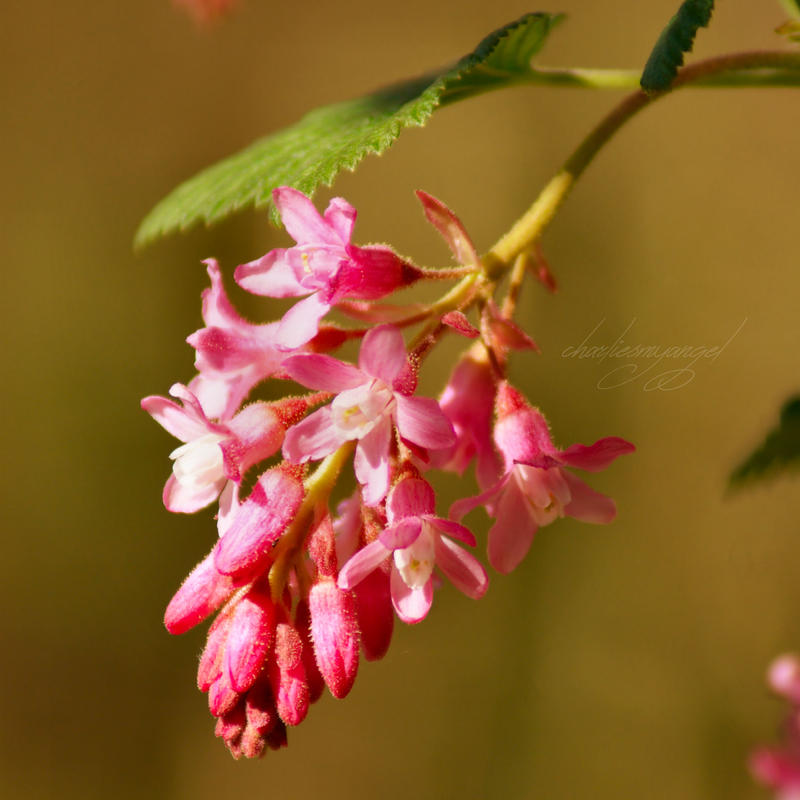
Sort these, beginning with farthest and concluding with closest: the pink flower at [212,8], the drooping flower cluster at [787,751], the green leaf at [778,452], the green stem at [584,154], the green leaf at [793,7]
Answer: the pink flower at [212,8], the drooping flower cluster at [787,751], the green leaf at [778,452], the green leaf at [793,7], the green stem at [584,154]

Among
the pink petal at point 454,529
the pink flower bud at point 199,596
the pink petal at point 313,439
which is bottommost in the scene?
the pink flower bud at point 199,596

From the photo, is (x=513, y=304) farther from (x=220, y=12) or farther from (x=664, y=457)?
(x=664, y=457)

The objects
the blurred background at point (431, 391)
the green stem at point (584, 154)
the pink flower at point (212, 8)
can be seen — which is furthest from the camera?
the blurred background at point (431, 391)

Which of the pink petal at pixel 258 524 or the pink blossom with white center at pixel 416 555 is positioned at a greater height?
the pink petal at pixel 258 524

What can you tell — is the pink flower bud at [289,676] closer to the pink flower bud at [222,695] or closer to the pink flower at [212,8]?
Result: the pink flower bud at [222,695]

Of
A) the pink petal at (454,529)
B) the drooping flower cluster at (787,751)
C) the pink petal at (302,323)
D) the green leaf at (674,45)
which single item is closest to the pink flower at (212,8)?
the green leaf at (674,45)

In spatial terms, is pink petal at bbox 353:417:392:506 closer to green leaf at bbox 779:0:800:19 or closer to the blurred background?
green leaf at bbox 779:0:800:19

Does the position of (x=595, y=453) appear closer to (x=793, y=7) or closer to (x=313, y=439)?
(x=313, y=439)
